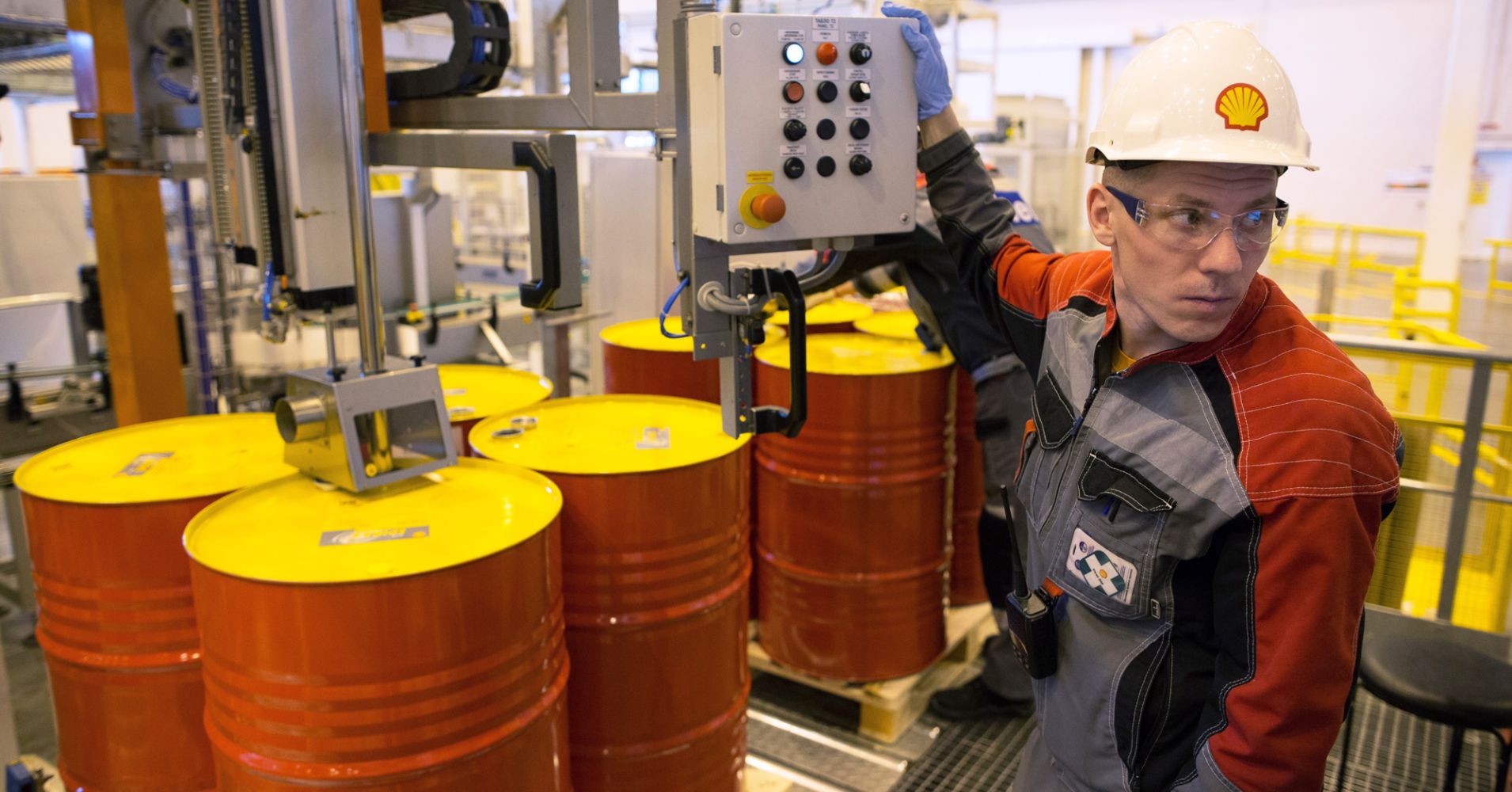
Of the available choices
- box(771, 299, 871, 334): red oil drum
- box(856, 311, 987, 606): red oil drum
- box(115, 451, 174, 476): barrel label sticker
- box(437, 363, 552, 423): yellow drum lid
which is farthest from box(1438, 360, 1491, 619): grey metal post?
box(115, 451, 174, 476): barrel label sticker

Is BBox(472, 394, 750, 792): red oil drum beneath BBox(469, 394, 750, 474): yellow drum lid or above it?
beneath

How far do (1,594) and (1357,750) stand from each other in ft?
16.8

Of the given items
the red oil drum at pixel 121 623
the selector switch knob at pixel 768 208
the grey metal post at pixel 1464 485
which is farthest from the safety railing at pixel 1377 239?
the red oil drum at pixel 121 623

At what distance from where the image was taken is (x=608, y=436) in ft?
7.70

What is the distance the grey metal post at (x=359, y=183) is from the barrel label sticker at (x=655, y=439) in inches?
23.4

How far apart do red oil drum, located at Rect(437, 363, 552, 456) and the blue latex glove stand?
1.30 m

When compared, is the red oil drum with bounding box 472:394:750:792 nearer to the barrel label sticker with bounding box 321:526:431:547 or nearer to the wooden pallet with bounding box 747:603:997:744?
the barrel label sticker with bounding box 321:526:431:547

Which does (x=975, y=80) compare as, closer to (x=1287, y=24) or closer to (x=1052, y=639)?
(x=1287, y=24)

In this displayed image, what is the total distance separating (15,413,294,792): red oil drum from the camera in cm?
184

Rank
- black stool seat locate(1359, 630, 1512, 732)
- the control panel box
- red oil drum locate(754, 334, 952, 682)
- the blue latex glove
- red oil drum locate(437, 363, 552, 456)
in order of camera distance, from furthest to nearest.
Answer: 1. red oil drum locate(754, 334, 952, 682)
2. red oil drum locate(437, 363, 552, 456)
3. black stool seat locate(1359, 630, 1512, 732)
4. the blue latex glove
5. the control panel box

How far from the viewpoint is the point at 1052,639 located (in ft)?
5.25

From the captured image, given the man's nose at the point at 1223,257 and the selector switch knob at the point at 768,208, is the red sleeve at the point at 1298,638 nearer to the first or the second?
the man's nose at the point at 1223,257

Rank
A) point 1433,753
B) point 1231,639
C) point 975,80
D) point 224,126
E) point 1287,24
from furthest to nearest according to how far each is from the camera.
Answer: point 1287,24
point 975,80
point 1433,753
point 224,126
point 1231,639

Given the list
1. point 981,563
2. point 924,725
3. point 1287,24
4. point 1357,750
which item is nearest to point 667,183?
point 981,563
